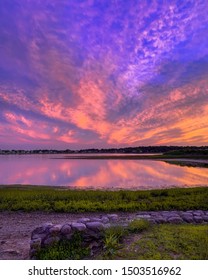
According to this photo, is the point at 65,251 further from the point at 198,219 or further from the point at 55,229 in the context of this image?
the point at 198,219

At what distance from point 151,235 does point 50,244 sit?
9.84ft

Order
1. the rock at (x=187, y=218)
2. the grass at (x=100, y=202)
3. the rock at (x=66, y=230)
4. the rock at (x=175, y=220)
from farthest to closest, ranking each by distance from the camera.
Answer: the grass at (x=100, y=202) → the rock at (x=187, y=218) → the rock at (x=175, y=220) → the rock at (x=66, y=230)

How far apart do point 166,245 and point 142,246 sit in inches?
25.6

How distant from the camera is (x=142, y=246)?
7449 millimetres

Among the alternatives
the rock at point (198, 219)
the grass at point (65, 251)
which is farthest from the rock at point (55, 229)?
the rock at point (198, 219)

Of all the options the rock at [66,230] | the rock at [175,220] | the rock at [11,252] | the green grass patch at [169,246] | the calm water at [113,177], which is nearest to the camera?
the green grass patch at [169,246]

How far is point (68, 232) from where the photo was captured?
794 cm

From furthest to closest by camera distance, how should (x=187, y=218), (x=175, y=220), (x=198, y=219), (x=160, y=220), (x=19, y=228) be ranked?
(x=19, y=228) → (x=198, y=219) → (x=187, y=218) → (x=175, y=220) → (x=160, y=220)

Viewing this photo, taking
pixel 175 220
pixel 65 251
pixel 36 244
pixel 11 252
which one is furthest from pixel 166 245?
pixel 11 252

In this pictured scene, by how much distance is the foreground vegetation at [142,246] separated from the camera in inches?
274

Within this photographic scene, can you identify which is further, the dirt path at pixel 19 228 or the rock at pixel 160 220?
the rock at pixel 160 220

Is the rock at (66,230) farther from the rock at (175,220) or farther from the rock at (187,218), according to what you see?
the rock at (187,218)
